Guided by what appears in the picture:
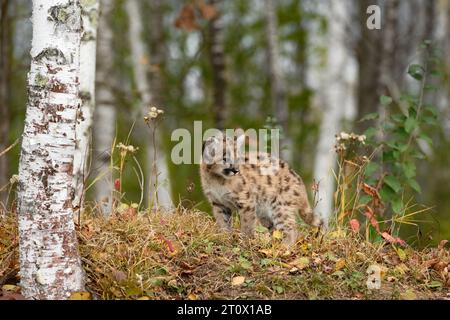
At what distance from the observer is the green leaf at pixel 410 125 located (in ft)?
22.7

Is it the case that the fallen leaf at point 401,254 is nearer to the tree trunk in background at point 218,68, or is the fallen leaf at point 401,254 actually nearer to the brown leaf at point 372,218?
the brown leaf at point 372,218

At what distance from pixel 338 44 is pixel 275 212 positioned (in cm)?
736

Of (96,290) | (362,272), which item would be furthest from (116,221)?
(362,272)

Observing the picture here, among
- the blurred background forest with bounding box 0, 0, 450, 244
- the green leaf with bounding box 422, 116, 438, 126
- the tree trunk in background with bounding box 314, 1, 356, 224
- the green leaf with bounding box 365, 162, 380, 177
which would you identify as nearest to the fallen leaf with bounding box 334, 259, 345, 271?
the blurred background forest with bounding box 0, 0, 450, 244

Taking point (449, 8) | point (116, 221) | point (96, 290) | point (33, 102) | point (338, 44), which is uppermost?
point (449, 8)

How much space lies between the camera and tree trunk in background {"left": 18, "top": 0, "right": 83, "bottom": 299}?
4805mm

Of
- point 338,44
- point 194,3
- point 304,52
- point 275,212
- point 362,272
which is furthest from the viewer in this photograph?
point 304,52

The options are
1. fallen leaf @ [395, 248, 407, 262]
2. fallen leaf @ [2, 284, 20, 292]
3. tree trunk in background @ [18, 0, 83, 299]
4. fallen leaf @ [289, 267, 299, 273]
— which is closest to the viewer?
tree trunk in background @ [18, 0, 83, 299]

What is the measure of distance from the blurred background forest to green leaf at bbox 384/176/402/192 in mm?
22

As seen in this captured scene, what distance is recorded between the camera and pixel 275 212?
7457 millimetres

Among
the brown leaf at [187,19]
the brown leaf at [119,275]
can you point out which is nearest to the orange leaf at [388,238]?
the brown leaf at [119,275]

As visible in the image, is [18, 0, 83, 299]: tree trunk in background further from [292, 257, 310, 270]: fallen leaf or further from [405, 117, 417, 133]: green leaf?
[405, 117, 417, 133]: green leaf

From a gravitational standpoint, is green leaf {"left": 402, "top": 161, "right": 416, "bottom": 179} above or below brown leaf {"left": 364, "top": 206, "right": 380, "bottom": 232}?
above

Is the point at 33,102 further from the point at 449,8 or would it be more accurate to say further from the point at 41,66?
the point at 449,8
